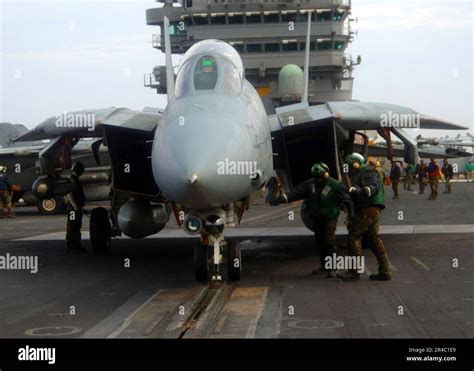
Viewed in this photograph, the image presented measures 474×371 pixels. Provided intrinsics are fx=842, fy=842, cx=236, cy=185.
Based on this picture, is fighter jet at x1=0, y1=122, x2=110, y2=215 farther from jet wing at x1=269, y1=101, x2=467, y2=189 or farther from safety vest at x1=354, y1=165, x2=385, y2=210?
safety vest at x1=354, y1=165, x2=385, y2=210

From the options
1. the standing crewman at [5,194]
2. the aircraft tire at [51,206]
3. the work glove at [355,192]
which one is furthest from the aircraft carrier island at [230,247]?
the aircraft tire at [51,206]

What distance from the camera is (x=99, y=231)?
18.1m

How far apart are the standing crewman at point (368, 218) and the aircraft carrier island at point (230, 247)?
0.02 meters

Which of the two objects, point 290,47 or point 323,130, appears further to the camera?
point 290,47

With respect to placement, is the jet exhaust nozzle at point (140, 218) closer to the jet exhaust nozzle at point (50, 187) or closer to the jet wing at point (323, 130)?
the jet exhaust nozzle at point (50, 187)

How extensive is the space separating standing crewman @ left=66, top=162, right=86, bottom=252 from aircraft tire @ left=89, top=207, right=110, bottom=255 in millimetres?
547

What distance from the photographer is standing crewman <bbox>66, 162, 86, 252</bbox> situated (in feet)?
60.5

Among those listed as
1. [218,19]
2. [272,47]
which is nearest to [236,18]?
[218,19]

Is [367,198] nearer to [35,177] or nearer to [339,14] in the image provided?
[35,177]

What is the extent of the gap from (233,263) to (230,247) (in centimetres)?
26

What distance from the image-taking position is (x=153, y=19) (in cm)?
6419

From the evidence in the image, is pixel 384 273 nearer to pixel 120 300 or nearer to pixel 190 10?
pixel 120 300

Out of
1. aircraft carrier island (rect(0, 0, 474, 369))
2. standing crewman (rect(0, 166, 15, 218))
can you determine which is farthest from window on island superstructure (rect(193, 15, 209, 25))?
aircraft carrier island (rect(0, 0, 474, 369))
